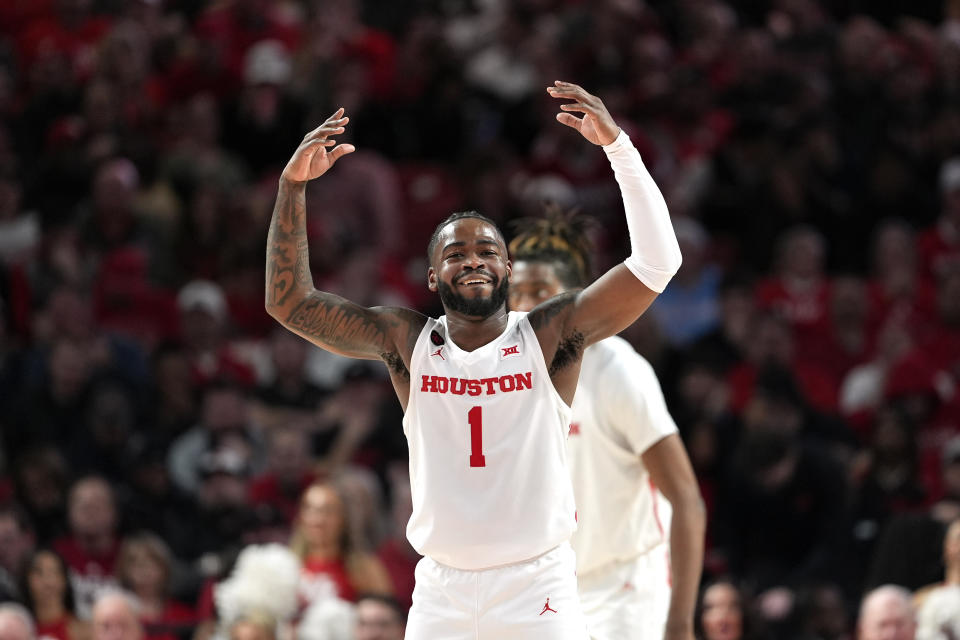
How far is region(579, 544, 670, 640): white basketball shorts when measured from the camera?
4793 mm

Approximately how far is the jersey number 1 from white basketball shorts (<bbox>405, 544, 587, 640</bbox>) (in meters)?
0.30

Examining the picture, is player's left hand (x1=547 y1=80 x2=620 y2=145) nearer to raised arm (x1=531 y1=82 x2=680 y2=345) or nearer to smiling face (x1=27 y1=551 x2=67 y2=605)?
raised arm (x1=531 y1=82 x2=680 y2=345)

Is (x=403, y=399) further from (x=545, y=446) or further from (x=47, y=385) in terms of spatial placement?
(x=47, y=385)

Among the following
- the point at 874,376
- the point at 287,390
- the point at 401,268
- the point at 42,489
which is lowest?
the point at 42,489

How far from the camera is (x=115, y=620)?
734cm

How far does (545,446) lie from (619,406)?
0.92 m

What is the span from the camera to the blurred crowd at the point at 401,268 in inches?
325

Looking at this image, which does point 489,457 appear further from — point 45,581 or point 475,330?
point 45,581

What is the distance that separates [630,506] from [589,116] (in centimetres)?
155

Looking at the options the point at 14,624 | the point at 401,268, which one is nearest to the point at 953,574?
→ the point at 14,624

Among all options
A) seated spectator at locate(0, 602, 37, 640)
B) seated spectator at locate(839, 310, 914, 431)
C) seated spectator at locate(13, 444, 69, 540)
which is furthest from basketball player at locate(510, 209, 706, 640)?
seated spectator at locate(839, 310, 914, 431)

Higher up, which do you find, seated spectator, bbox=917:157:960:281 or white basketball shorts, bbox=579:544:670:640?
seated spectator, bbox=917:157:960:281

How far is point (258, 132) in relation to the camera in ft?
37.2

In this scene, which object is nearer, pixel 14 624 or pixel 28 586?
pixel 14 624
